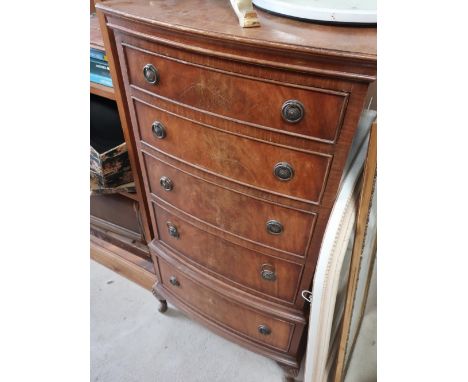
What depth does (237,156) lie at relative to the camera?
711 millimetres

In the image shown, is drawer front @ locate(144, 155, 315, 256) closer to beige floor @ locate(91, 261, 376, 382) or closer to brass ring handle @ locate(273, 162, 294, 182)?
brass ring handle @ locate(273, 162, 294, 182)

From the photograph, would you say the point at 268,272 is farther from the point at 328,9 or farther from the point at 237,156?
the point at 328,9

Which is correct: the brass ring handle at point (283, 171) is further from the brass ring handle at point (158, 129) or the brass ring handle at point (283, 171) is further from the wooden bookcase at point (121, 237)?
the wooden bookcase at point (121, 237)

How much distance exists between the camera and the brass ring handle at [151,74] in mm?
700

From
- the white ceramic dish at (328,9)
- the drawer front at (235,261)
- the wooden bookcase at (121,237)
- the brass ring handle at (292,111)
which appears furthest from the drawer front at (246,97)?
the wooden bookcase at (121,237)

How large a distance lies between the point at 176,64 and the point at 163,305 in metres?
0.99

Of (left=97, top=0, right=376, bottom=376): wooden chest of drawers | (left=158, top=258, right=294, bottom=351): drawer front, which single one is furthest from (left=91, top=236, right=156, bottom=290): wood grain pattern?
(left=97, top=0, right=376, bottom=376): wooden chest of drawers

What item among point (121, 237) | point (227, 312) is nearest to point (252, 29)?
point (227, 312)

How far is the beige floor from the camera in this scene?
1.16 meters

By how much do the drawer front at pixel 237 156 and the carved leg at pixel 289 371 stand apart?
65 cm
